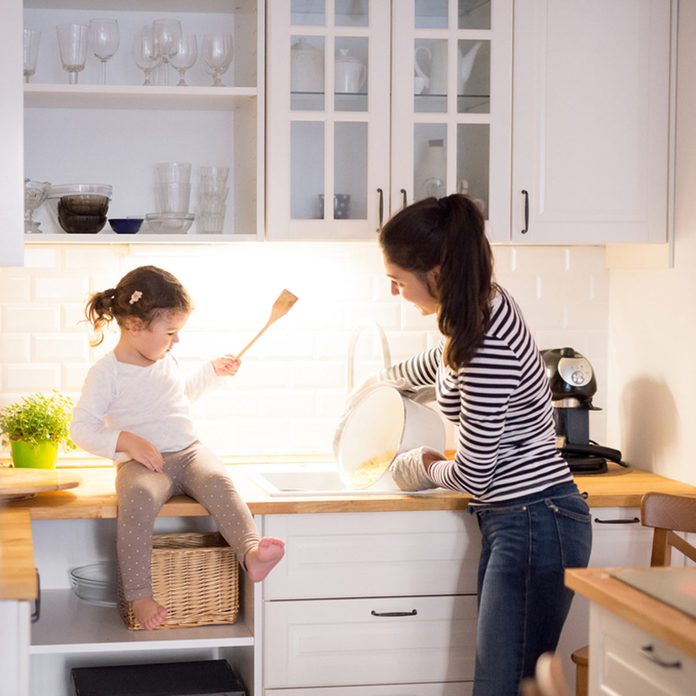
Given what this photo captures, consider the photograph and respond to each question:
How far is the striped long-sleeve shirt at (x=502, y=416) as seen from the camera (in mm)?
2398

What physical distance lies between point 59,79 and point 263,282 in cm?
78

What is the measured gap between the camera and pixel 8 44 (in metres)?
2.68

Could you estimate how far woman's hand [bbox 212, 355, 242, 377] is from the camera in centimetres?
310

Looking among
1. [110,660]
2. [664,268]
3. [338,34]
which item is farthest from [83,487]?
[664,268]

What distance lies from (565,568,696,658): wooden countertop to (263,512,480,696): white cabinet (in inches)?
31.9

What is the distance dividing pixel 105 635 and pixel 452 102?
1.57m

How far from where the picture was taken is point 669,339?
10.2 ft

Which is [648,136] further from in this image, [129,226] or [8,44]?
[8,44]

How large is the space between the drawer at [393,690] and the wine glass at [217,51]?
1.57m

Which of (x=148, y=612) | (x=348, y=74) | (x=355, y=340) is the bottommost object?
(x=148, y=612)

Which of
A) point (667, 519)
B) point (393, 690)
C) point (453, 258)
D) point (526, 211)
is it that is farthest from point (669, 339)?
point (393, 690)

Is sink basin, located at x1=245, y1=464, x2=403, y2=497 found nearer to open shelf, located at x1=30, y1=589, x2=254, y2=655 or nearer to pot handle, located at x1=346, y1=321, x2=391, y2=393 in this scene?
pot handle, located at x1=346, y1=321, x2=391, y2=393

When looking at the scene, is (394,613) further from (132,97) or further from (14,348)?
(132,97)

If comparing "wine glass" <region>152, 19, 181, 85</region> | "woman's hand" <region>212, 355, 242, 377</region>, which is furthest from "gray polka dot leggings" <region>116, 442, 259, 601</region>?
"wine glass" <region>152, 19, 181, 85</region>
